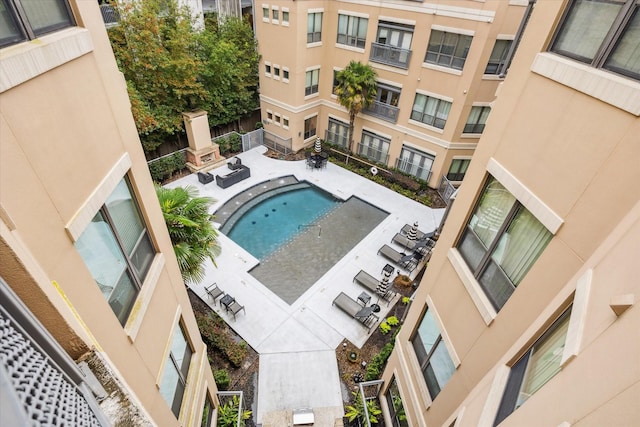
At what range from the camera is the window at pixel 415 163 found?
21.2m

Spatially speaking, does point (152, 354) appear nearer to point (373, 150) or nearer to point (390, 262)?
point (390, 262)

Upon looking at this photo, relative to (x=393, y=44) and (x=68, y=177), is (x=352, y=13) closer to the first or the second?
(x=393, y=44)

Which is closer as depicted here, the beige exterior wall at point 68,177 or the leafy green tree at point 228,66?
the beige exterior wall at point 68,177

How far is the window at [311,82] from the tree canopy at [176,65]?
163 inches

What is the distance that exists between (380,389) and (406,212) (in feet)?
37.6

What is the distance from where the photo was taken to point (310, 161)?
23281mm

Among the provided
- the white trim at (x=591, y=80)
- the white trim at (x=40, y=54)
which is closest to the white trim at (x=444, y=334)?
the white trim at (x=591, y=80)

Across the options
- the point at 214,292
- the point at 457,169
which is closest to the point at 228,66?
the point at 214,292

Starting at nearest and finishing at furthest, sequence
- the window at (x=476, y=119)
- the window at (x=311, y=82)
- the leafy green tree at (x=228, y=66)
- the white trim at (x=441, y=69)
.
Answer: the white trim at (x=441, y=69) < the window at (x=476, y=119) < the leafy green tree at (x=228, y=66) < the window at (x=311, y=82)

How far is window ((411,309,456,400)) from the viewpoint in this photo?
272 inches

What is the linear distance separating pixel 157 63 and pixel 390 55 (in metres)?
14.0

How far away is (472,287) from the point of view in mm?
5859

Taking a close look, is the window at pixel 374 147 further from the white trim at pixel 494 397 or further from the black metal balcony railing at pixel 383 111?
the white trim at pixel 494 397

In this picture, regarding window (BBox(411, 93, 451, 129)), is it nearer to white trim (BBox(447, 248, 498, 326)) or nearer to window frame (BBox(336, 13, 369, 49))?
window frame (BBox(336, 13, 369, 49))
